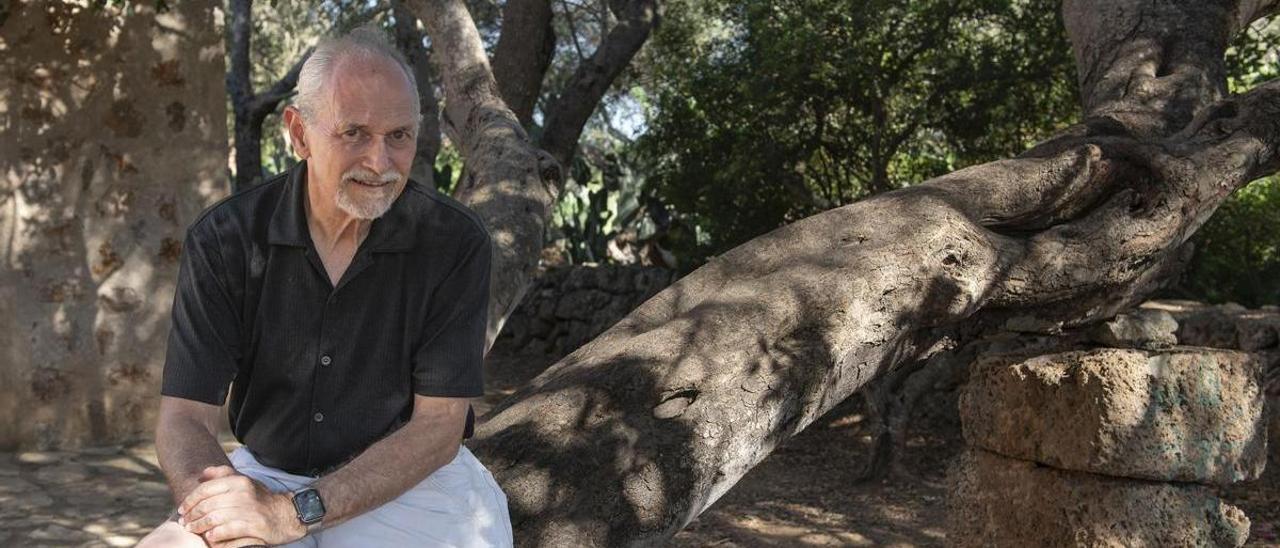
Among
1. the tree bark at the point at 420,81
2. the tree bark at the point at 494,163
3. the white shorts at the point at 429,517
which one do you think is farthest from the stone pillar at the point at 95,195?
the white shorts at the point at 429,517

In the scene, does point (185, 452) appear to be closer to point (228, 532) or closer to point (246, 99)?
point (228, 532)

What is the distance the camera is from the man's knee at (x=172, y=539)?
223 cm

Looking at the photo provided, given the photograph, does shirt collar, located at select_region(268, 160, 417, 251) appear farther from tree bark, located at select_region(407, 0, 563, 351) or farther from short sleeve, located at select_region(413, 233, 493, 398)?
tree bark, located at select_region(407, 0, 563, 351)

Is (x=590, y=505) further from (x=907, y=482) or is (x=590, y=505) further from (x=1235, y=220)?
(x=1235, y=220)

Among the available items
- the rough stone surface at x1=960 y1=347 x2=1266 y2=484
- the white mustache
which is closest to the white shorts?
the white mustache

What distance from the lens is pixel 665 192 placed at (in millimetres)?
10711

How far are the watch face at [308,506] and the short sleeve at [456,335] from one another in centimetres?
29

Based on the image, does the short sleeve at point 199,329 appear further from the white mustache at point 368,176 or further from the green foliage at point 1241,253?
the green foliage at point 1241,253

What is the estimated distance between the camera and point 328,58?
2441 millimetres

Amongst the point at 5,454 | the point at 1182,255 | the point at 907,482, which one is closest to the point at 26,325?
the point at 5,454

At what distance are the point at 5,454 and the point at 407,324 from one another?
521cm

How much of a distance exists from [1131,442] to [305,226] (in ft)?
9.70

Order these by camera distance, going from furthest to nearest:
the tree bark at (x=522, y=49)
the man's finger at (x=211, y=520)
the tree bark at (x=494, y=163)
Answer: the tree bark at (x=522, y=49)
the tree bark at (x=494, y=163)
the man's finger at (x=211, y=520)

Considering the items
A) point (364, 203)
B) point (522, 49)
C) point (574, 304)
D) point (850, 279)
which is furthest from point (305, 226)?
point (574, 304)
